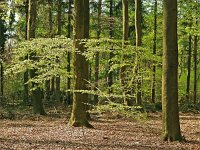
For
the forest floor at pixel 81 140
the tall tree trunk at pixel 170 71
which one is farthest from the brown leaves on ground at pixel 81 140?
the tall tree trunk at pixel 170 71

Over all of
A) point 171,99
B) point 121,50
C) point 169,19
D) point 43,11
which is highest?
point 43,11

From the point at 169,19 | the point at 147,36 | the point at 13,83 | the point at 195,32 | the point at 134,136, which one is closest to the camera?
the point at 169,19

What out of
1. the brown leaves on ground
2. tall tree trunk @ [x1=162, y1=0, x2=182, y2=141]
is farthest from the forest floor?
tall tree trunk @ [x1=162, y1=0, x2=182, y2=141]

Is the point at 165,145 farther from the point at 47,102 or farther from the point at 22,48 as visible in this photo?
the point at 47,102

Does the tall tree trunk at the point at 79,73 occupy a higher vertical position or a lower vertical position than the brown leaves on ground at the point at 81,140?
higher

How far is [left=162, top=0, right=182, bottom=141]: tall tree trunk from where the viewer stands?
11906 millimetres

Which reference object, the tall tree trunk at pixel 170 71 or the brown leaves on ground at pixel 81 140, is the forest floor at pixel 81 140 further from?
the tall tree trunk at pixel 170 71

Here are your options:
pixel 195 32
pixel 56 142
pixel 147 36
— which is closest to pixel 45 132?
pixel 56 142

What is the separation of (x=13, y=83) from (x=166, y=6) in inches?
1121

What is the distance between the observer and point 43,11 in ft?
78.4

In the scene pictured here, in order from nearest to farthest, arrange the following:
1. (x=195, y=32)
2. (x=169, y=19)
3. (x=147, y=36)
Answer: (x=169, y=19)
(x=195, y=32)
(x=147, y=36)

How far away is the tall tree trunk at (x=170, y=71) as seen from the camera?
11.9 meters

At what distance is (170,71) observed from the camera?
39.2 feet

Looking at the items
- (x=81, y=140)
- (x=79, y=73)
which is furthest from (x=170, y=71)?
(x=79, y=73)
